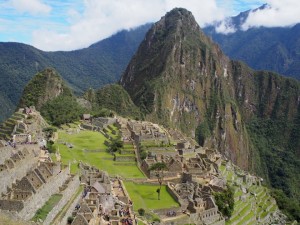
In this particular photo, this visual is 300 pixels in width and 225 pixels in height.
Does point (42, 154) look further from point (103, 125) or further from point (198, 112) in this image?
point (198, 112)

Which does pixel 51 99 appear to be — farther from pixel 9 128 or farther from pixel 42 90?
pixel 9 128

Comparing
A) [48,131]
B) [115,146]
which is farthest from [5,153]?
[48,131]

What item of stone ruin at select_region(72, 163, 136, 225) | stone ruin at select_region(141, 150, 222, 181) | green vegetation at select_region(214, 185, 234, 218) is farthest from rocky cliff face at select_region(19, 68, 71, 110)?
stone ruin at select_region(72, 163, 136, 225)

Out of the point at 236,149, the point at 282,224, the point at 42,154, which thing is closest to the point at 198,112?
the point at 236,149

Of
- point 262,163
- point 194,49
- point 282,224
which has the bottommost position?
point 262,163

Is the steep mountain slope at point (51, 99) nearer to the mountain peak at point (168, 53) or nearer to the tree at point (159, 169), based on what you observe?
the tree at point (159, 169)

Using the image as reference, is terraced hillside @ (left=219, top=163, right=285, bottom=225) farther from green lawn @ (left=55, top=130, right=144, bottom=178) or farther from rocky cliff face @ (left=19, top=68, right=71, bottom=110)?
rocky cliff face @ (left=19, top=68, right=71, bottom=110)
